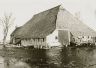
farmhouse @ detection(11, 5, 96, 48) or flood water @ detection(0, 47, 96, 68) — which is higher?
farmhouse @ detection(11, 5, 96, 48)

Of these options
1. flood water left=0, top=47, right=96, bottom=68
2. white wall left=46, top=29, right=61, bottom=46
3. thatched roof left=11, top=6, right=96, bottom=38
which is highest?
thatched roof left=11, top=6, right=96, bottom=38

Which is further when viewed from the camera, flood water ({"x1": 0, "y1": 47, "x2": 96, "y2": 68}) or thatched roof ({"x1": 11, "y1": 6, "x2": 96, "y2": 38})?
thatched roof ({"x1": 11, "y1": 6, "x2": 96, "y2": 38})

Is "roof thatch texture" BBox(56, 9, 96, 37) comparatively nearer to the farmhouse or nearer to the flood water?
the farmhouse

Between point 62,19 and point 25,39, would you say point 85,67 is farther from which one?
point 25,39

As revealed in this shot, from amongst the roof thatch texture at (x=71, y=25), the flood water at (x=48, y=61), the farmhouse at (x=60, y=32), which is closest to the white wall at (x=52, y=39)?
the farmhouse at (x=60, y=32)

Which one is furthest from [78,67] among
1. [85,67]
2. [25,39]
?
[25,39]

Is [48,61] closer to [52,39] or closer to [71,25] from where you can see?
[52,39]

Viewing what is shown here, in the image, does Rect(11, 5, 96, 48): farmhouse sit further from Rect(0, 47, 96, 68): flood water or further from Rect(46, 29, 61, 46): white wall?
Rect(0, 47, 96, 68): flood water

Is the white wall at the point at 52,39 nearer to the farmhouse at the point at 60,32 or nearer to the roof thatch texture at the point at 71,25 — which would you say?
the farmhouse at the point at 60,32

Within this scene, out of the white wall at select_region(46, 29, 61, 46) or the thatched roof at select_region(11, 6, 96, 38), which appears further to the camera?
the thatched roof at select_region(11, 6, 96, 38)

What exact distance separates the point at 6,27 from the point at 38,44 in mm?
21093

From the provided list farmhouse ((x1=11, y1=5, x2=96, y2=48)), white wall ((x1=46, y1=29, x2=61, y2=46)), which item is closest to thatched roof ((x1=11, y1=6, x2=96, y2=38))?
farmhouse ((x1=11, y1=5, x2=96, y2=48))

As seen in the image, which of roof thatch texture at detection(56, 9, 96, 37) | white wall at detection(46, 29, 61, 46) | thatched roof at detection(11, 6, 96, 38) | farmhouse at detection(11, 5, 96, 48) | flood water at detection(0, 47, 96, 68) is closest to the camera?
flood water at detection(0, 47, 96, 68)

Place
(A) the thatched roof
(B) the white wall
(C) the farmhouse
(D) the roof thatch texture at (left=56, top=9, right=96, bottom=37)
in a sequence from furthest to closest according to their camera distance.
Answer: (D) the roof thatch texture at (left=56, top=9, right=96, bottom=37)
(A) the thatched roof
(C) the farmhouse
(B) the white wall
